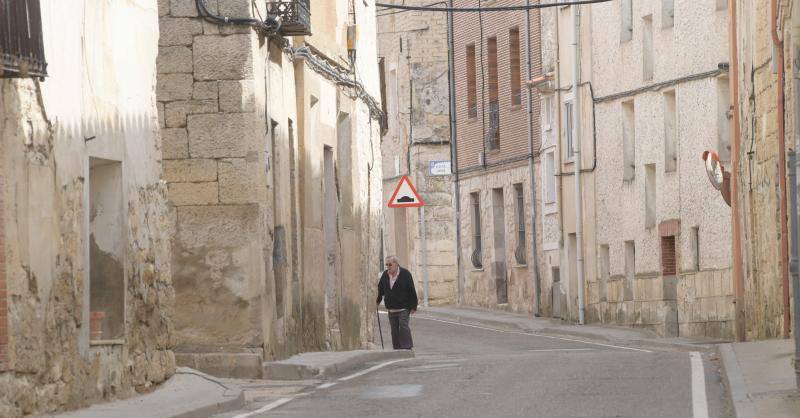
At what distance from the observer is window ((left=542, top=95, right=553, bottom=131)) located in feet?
133

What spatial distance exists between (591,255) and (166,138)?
1864 centimetres

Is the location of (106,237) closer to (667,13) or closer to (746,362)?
(746,362)

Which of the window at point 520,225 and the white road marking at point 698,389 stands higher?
the window at point 520,225

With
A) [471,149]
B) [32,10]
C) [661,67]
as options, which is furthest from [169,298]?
[471,149]

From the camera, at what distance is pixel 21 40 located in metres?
13.3

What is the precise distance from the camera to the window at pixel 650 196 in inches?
1401

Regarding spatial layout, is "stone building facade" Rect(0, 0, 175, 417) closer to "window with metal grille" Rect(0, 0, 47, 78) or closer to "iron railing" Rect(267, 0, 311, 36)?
"window with metal grille" Rect(0, 0, 47, 78)

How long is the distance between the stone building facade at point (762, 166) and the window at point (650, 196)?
321 inches

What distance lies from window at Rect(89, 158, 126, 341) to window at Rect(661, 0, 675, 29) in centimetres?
2014

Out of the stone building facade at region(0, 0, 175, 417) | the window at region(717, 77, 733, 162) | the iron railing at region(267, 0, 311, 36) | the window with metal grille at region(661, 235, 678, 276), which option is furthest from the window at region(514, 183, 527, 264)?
the stone building facade at region(0, 0, 175, 417)

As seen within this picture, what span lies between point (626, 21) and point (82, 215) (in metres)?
22.7

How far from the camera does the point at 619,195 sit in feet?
121

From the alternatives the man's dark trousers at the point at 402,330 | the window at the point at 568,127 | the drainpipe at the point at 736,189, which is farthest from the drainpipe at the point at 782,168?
the window at the point at 568,127

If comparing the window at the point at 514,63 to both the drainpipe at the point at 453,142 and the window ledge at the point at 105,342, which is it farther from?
the window ledge at the point at 105,342
